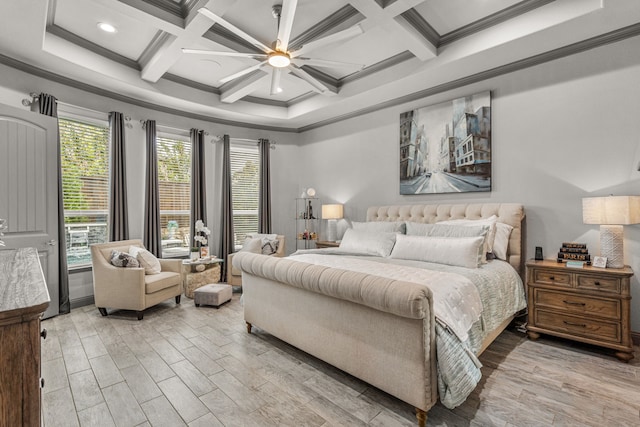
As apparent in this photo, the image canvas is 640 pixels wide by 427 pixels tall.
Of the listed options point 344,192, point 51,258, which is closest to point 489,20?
point 344,192

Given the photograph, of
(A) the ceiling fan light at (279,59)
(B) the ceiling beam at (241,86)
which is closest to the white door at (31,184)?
(B) the ceiling beam at (241,86)

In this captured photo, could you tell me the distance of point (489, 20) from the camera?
3137 mm

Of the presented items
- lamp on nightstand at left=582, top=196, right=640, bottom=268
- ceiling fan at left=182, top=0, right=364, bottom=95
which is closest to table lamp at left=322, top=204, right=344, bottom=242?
ceiling fan at left=182, top=0, right=364, bottom=95

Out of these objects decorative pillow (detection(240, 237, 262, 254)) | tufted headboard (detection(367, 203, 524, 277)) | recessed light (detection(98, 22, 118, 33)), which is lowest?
decorative pillow (detection(240, 237, 262, 254))

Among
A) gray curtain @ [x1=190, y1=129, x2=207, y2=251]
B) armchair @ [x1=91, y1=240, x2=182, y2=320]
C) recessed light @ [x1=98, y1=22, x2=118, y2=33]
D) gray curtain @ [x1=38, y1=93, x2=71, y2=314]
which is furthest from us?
gray curtain @ [x1=190, y1=129, x2=207, y2=251]

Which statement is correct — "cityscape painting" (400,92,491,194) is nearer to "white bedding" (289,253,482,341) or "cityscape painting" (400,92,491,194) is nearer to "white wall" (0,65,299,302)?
"white bedding" (289,253,482,341)

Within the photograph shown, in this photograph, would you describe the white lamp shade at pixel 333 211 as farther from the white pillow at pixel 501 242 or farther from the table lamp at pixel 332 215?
the white pillow at pixel 501 242

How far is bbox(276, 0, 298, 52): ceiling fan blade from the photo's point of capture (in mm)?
2280

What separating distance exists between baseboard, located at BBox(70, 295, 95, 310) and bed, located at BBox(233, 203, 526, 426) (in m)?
2.58

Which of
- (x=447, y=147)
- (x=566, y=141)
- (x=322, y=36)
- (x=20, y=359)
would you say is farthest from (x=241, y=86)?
(x=20, y=359)

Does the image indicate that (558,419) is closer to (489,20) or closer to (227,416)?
(227,416)

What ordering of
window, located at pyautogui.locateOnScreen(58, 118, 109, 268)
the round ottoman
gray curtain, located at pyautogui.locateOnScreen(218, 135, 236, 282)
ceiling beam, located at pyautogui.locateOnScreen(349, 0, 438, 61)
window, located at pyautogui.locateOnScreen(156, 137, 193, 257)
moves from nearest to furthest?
ceiling beam, located at pyautogui.locateOnScreen(349, 0, 438, 61) < the round ottoman < window, located at pyautogui.locateOnScreen(58, 118, 109, 268) < window, located at pyautogui.locateOnScreen(156, 137, 193, 257) < gray curtain, located at pyautogui.locateOnScreen(218, 135, 236, 282)

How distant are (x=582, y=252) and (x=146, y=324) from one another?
4497 millimetres

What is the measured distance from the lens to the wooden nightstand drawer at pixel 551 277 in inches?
111
